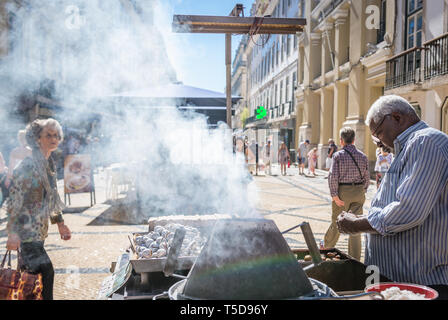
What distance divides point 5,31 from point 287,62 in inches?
873

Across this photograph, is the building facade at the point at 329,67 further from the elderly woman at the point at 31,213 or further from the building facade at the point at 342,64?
the elderly woman at the point at 31,213

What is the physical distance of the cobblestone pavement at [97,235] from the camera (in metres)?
3.86

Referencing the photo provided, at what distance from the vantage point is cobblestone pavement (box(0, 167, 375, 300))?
3.86 m

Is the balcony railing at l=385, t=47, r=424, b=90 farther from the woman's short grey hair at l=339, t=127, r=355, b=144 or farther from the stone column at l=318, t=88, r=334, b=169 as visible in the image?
the woman's short grey hair at l=339, t=127, r=355, b=144

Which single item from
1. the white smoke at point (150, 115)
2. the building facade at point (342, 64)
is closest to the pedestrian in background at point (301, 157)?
the building facade at point (342, 64)

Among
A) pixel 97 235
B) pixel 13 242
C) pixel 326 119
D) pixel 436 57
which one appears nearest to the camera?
pixel 13 242

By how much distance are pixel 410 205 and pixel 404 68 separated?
39.5 ft

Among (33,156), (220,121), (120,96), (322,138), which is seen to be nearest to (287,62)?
(322,138)

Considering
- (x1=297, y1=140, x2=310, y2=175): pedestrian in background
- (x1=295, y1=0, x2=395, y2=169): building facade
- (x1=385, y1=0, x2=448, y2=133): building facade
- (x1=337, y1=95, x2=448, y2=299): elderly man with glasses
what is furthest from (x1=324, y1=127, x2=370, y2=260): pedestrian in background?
(x1=297, y1=140, x2=310, y2=175): pedestrian in background

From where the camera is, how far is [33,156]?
2893 millimetres

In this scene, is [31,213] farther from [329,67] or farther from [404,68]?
[329,67]

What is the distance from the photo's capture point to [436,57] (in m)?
10.4

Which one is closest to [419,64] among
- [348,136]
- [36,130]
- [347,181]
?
[348,136]

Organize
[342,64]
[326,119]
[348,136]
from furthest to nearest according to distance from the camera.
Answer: [326,119] → [342,64] → [348,136]
